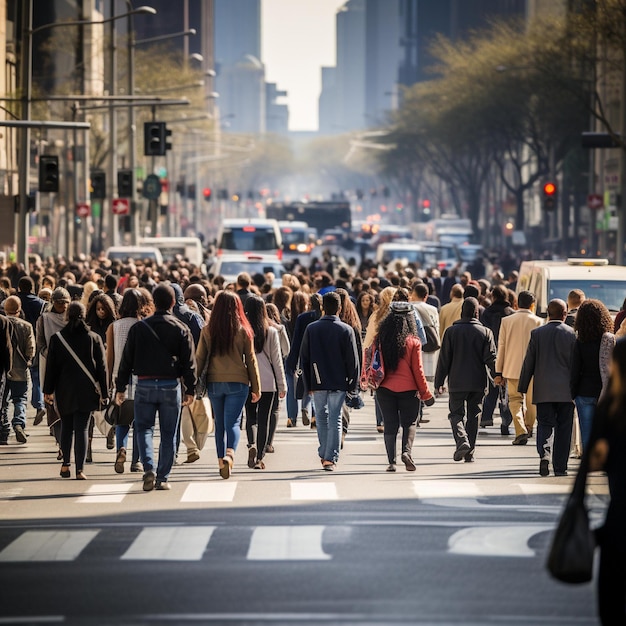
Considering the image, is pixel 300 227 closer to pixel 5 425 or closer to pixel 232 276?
pixel 232 276

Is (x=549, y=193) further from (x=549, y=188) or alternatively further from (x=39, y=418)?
(x=39, y=418)

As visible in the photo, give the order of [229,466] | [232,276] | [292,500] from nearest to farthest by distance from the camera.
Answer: [292,500] → [229,466] → [232,276]

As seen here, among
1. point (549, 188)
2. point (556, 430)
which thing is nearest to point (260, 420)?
point (556, 430)

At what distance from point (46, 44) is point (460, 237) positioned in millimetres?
20475

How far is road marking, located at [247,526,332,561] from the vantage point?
1112 centimetres

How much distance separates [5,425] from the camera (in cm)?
1920

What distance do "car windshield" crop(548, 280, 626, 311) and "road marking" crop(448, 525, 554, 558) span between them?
34.9ft

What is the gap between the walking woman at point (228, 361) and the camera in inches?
608

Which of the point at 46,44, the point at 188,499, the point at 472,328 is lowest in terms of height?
the point at 188,499

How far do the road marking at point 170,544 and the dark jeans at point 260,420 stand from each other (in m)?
4.19

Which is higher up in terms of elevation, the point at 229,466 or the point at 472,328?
the point at 472,328

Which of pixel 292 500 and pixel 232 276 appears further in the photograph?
pixel 232 276

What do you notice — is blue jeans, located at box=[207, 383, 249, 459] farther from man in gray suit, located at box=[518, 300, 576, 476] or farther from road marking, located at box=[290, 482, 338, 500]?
man in gray suit, located at box=[518, 300, 576, 476]

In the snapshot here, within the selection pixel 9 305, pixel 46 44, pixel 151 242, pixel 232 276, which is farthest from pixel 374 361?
pixel 46 44
